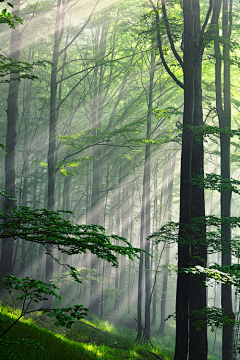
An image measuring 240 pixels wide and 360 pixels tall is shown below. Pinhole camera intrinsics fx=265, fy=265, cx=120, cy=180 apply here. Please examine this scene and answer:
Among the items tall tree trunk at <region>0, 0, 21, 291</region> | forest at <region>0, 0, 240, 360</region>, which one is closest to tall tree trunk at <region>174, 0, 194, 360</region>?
forest at <region>0, 0, 240, 360</region>

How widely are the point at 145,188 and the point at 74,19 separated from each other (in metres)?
10.7

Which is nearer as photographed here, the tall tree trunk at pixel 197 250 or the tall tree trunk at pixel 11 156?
the tall tree trunk at pixel 197 250

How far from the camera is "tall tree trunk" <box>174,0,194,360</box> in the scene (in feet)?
18.0

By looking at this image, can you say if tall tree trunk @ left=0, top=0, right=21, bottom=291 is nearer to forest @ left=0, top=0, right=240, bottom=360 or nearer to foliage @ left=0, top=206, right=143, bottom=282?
forest @ left=0, top=0, right=240, bottom=360

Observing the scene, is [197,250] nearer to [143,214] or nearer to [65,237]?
[65,237]

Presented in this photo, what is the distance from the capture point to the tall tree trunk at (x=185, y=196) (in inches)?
217

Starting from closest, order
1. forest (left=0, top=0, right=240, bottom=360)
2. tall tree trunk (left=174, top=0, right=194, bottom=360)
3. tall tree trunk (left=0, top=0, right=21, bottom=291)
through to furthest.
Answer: forest (left=0, top=0, right=240, bottom=360) < tall tree trunk (left=174, top=0, right=194, bottom=360) < tall tree trunk (left=0, top=0, right=21, bottom=291)

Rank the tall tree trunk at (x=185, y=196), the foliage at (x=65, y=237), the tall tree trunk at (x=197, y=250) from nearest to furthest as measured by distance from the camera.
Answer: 1. the foliage at (x=65, y=237)
2. the tall tree trunk at (x=185, y=196)
3. the tall tree trunk at (x=197, y=250)

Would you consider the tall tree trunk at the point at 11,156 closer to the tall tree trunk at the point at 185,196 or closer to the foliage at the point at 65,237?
the tall tree trunk at the point at 185,196

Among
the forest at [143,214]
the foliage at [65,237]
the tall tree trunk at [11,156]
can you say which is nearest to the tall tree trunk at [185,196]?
the forest at [143,214]

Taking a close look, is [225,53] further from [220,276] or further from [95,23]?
[220,276]

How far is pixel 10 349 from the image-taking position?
413 centimetres

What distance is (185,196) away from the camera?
6.37m

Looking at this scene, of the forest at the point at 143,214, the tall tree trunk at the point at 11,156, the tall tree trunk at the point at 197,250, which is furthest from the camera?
the tall tree trunk at the point at 11,156
